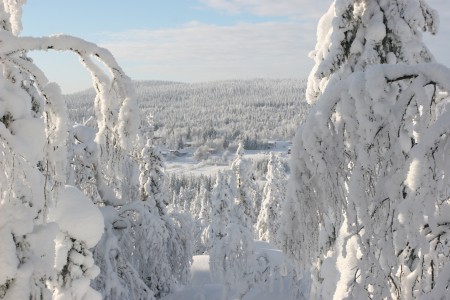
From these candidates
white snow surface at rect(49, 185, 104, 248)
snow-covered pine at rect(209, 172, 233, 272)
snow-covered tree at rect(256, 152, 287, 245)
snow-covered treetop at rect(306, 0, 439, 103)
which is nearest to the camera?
white snow surface at rect(49, 185, 104, 248)

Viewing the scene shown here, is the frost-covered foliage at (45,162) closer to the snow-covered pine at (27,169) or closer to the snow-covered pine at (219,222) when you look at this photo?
the snow-covered pine at (27,169)

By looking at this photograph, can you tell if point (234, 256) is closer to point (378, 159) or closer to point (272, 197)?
point (378, 159)

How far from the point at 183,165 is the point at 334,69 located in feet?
562

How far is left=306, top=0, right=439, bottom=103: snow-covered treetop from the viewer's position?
7.07 m

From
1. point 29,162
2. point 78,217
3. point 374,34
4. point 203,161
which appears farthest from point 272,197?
point 203,161

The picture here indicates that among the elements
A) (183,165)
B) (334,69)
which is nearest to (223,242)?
(334,69)

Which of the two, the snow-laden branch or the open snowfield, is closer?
the snow-laden branch

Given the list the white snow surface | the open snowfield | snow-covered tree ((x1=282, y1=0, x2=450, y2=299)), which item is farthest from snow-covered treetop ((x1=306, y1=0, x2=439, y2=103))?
the open snowfield

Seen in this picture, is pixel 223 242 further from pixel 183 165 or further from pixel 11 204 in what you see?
pixel 183 165

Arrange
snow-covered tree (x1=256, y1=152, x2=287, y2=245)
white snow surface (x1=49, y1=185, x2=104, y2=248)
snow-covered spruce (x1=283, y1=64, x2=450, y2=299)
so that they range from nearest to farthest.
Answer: snow-covered spruce (x1=283, y1=64, x2=450, y2=299) → white snow surface (x1=49, y1=185, x2=104, y2=248) → snow-covered tree (x1=256, y1=152, x2=287, y2=245)

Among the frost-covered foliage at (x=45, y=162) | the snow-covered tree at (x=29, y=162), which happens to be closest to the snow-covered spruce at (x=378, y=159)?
the frost-covered foliage at (x=45, y=162)

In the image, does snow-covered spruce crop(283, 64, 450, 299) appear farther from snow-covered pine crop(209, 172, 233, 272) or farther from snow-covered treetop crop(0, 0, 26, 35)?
snow-covered pine crop(209, 172, 233, 272)

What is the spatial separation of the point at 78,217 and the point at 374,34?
5.42 meters

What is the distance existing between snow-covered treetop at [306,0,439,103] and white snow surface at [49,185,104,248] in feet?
14.1
